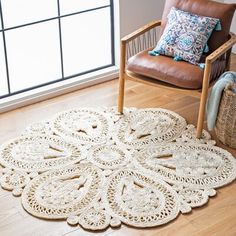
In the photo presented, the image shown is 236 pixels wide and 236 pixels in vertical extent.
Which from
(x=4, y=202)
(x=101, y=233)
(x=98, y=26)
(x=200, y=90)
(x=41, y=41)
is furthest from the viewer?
(x=98, y=26)

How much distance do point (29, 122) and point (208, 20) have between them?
133cm

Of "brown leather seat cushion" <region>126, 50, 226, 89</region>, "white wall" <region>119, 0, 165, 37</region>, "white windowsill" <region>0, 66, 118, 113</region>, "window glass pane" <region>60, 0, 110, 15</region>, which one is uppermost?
Answer: "window glass pane" <region>60, 0, 110, 15</region>

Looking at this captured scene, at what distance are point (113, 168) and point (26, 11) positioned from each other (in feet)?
4.47

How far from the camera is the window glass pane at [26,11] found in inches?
152

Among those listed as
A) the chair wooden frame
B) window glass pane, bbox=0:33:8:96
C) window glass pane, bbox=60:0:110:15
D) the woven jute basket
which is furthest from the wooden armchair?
window glass pane, bbox=0:33:8:96

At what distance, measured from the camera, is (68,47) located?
429 cm

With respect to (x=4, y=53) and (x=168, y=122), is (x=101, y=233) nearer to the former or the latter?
(x=168, y=122)

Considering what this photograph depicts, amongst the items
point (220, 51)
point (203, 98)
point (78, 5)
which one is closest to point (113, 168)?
point (203, 98)

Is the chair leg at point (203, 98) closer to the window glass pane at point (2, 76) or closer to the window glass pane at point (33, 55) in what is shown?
the window glass pane at point (33, 55)

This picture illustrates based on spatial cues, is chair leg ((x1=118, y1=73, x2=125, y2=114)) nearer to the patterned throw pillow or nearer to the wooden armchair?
the wooden armchair

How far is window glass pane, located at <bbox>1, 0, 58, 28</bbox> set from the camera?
3.87 metres

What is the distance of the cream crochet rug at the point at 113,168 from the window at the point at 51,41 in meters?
0.49

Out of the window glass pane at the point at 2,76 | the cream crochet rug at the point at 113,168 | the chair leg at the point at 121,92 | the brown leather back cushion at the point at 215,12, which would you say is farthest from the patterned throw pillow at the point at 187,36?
the window glass pane at the point at 2,76

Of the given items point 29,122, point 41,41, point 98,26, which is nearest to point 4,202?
point 29,122
